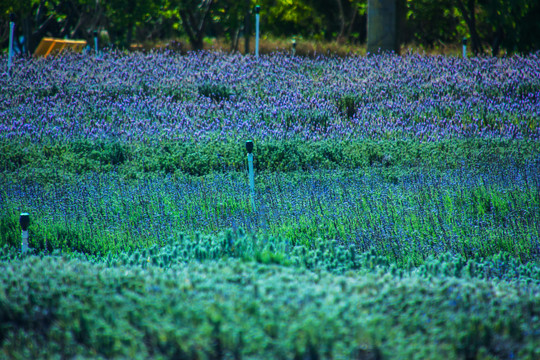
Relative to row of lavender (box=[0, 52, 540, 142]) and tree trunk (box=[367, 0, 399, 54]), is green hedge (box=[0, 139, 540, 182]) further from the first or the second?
tree trunk (box=[367, 0, 399, 54])

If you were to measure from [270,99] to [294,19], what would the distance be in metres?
11.9

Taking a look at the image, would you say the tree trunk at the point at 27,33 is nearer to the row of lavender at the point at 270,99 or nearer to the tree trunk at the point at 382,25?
the row of lavender at the point at 270,99

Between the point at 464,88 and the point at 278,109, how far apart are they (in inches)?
133

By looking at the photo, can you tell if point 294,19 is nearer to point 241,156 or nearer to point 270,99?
point 270,99

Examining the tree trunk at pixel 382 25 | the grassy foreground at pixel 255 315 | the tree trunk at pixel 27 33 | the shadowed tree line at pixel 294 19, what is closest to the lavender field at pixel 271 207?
the grassy foreground at pixel 255 315

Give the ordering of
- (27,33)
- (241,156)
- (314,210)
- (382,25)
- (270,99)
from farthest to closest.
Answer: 1. (27,33)
2. (382,25)
3. (270,99)
4. (241,156)
5. (314,210)

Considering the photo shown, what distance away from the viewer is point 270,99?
9852mm

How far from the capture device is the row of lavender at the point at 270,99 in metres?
8.61

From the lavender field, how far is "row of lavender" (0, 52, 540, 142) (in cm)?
5

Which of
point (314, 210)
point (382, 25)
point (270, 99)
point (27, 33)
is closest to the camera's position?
point (314, 210)

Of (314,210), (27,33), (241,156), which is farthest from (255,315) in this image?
(27,33)

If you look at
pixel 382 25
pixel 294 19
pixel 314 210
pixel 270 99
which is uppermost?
pixel 294 19

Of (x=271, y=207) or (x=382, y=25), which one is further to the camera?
(x=382, y=25)

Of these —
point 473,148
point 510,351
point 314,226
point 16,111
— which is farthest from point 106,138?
point 510,351
